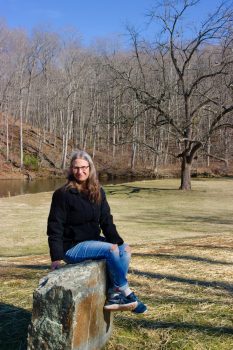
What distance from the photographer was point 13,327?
4.05m

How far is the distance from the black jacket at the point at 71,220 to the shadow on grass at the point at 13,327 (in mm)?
812

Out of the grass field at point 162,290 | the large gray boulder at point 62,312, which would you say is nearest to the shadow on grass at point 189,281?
the grass field at point 162,290

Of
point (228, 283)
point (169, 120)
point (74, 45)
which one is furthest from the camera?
point (74, 45)

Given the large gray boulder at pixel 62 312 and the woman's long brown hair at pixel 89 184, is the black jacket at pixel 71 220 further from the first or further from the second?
the large gray boulder at pixel 62 312

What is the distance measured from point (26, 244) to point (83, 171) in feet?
25.3

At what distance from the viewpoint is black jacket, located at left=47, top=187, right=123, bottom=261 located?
3873 mm

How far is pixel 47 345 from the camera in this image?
3.11m

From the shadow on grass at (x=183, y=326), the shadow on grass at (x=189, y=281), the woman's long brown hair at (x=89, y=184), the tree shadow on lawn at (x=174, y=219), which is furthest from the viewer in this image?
the tree shadow on lawn at (x=174, y=219)

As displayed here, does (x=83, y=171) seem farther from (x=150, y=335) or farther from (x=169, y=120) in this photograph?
(x=169, y=120)

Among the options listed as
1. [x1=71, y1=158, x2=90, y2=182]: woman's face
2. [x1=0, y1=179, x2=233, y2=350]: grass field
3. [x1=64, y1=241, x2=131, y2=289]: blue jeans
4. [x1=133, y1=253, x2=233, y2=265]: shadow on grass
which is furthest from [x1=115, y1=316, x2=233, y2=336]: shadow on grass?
[x1=133, y1=253, x2=233, y2=265]: shadow on grass

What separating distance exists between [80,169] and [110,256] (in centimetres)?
91

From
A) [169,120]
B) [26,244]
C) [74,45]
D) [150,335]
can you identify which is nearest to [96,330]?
[150,335]

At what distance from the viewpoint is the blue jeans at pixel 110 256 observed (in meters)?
3.65

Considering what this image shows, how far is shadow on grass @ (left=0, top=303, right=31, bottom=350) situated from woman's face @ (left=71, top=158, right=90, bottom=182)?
1453 mm
